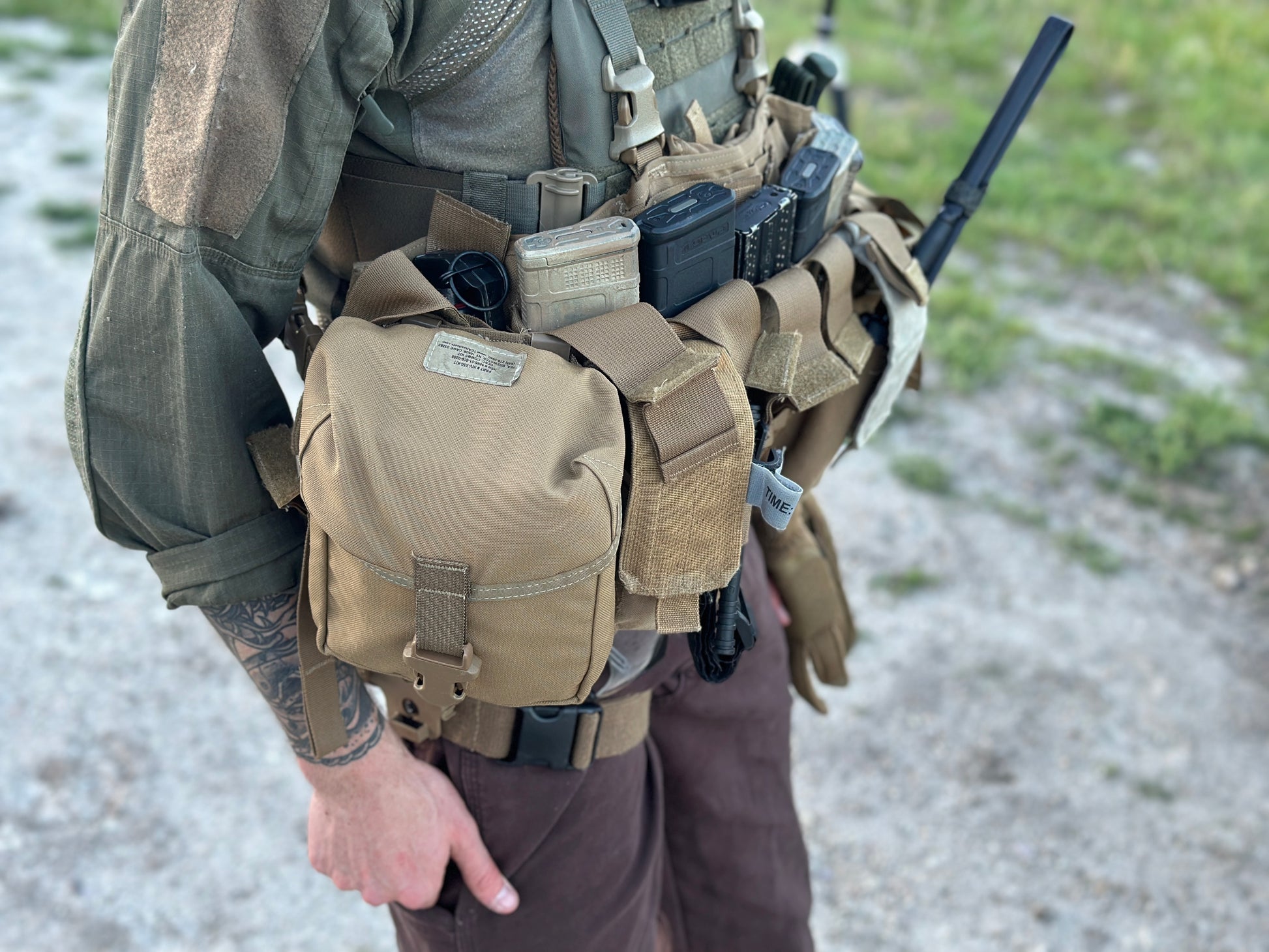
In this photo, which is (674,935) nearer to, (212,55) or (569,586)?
(569,586)

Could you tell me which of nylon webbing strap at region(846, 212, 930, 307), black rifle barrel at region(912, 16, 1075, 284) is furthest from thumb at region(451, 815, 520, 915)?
black rifle barrel at region(912, 16, 1075, 284)

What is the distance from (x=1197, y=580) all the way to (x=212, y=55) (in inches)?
130

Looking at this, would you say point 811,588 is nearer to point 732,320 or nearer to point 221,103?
point 732,320

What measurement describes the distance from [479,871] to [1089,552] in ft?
8.67

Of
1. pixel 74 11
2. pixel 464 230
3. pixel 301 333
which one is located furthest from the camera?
pixel 74 11

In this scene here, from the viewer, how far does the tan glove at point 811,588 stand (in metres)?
1.96

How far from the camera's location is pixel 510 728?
4.78 ft

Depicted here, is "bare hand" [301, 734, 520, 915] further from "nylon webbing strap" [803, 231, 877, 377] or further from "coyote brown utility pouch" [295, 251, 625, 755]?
"nylon webbing strap" [803, 231, 877, 377]

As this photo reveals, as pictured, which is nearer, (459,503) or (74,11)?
(459,503)

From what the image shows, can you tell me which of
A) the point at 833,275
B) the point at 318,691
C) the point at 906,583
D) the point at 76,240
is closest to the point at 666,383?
the point at 833,275

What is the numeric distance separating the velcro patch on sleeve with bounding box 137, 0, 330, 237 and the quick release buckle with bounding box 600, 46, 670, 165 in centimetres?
35

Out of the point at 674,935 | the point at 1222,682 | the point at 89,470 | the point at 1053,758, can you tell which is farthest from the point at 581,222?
the point at 1222,682

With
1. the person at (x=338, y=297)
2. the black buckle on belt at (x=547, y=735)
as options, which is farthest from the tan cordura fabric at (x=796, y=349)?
the black buckle on belt at (x=547, y=735)

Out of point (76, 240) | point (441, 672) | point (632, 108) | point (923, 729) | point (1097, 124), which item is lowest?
point (76, 240)
